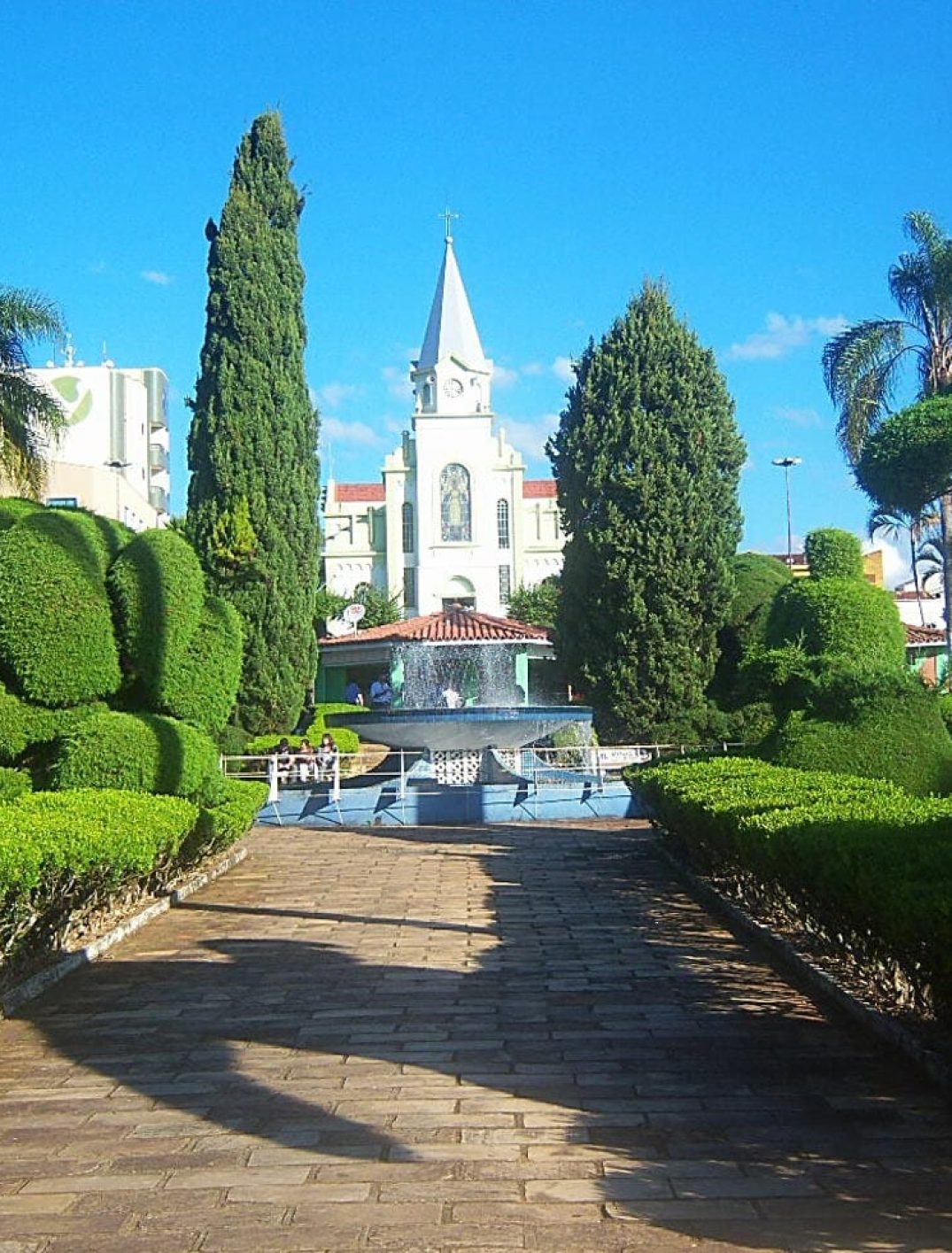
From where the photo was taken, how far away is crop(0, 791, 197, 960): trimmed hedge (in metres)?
7.57

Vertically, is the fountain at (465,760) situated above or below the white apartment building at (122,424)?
below

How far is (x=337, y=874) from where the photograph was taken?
1461cm

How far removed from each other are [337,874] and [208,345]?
20368mm

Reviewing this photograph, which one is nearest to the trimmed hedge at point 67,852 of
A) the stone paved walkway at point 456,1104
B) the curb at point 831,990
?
the stone paved walkway at point 456,1104

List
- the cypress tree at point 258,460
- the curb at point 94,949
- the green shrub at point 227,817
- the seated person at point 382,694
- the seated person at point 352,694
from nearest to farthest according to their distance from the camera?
the curb at point 94,949 < the green shrub at point 227,817 < the cypress tree at point 258,460 < the seated person at point 382,694 < the seated person at point 352,694

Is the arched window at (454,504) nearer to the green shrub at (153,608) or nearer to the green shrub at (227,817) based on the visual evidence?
the green shrub at (227,817)

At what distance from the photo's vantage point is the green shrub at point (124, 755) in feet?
39.8

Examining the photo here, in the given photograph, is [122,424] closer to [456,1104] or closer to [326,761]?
[326,761]

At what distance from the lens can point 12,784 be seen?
11.9 metres

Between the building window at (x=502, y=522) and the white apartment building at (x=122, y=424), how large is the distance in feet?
51.8

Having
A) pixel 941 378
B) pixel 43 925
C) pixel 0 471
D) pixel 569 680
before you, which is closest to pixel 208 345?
pixel 0 471

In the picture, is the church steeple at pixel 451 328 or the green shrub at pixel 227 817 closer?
the green shrub at pixel 227 817

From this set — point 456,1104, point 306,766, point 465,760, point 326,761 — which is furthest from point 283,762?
point 456,1104

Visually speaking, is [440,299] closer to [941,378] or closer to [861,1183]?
[941,378]
